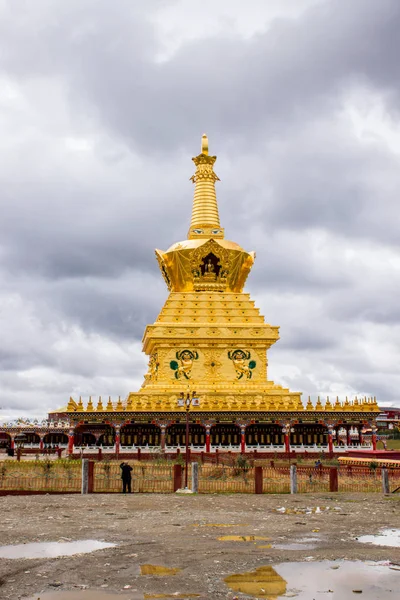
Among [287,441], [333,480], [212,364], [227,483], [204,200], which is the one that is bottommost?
[227,483]

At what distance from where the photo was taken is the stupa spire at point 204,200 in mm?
60844

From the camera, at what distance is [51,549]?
13.6m

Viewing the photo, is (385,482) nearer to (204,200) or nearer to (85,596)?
(85,596)

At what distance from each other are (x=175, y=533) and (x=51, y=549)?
10.8ft

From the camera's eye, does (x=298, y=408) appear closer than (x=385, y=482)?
No

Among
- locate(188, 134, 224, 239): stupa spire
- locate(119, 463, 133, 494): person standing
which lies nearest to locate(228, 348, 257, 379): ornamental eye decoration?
locate(188, 134, 224, 239): stupa spire

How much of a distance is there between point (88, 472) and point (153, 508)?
203 inches

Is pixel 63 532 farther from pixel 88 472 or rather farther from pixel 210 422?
pixel 210 422

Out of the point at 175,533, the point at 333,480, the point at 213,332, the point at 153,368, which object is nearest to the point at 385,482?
the point at 333,480

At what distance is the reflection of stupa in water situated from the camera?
10141 millimetres

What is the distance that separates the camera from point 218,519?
1834 cm

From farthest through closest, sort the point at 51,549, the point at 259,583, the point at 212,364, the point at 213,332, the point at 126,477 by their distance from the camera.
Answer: the point at 213,332
the point at 212,364
the point at 126,477
the point at 51,549
the point at 259,583

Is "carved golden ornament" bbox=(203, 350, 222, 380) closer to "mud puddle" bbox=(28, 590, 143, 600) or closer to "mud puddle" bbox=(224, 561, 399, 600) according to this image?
"mud puddle" bbox=(224, 561, 399, 600)

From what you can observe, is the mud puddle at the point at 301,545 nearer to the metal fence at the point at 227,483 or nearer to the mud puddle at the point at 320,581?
the mud puddle at the point at 320,581
